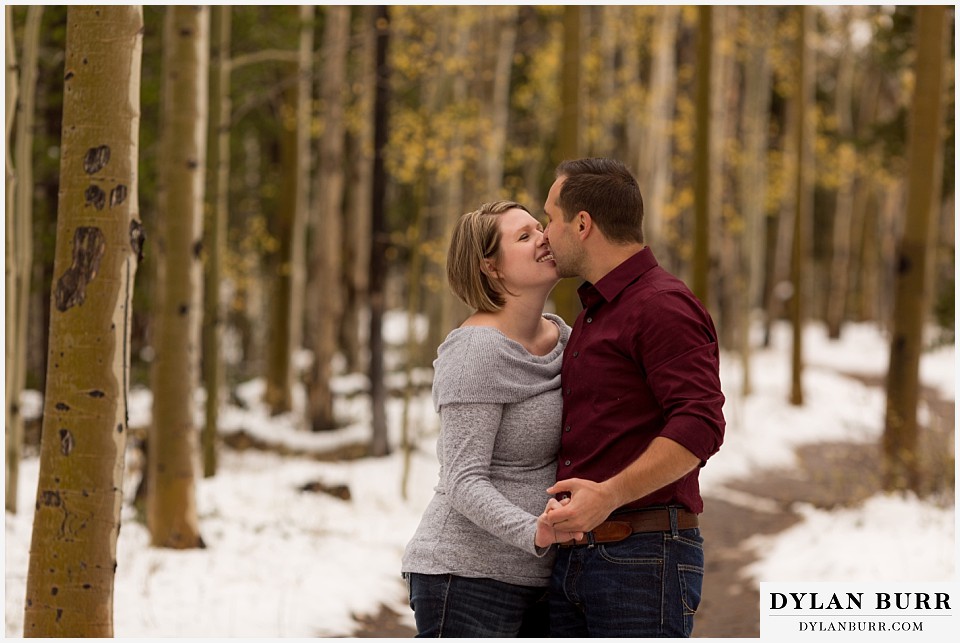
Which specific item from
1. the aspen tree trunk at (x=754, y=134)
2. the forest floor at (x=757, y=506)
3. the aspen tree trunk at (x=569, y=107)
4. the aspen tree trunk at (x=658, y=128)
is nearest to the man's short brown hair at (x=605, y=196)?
the forest floor at (x=757, y=506)

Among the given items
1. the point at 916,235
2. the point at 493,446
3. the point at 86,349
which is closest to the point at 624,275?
the point at 493,446

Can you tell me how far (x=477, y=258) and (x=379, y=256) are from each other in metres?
10.6

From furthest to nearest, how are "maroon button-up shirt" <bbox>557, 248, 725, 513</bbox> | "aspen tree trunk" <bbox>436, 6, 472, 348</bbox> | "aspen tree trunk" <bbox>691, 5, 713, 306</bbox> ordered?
"aspen tree trunk" <bbox>436, 6, 472, 348</bbox>
"aspen tree trunk" <bbox>691, 5, 713, 306</bbox>
"maroon button-up shirt" <bbox>557, 248, 725, 513</bbox>

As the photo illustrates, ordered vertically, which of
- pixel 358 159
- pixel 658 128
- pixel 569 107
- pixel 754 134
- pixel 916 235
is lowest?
pixel 916 235

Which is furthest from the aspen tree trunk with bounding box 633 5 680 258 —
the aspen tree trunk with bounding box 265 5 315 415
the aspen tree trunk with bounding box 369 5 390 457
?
the aspen tree trunk with bounding box 265 5 315 415

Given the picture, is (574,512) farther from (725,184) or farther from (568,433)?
(725,184)

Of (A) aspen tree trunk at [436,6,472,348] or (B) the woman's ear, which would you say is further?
(A) aspen tree trunk at [436,6,472,348]

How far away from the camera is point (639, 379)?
2746 mm

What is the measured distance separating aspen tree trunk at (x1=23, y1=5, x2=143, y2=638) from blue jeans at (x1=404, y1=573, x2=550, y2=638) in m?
1.85

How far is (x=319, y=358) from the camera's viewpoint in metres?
14.7

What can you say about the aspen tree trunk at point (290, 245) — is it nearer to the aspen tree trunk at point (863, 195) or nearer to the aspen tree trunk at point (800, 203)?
the aspen tree trunk at point (800, 203)

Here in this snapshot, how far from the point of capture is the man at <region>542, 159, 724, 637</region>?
258cm

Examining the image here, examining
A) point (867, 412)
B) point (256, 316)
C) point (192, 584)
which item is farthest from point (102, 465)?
point (256, 316)

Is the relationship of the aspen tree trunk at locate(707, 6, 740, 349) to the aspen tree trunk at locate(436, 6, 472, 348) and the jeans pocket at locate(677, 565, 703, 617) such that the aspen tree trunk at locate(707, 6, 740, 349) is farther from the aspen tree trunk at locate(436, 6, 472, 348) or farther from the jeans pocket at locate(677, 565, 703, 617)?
the jeans pocket at locate(677, 565, 703, 617)
